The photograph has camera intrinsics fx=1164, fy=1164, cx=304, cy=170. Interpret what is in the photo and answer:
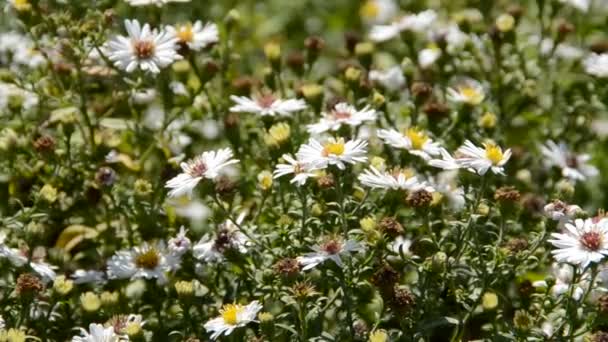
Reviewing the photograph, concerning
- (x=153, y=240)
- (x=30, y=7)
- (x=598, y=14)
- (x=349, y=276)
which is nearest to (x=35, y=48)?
(x=30, y=7)

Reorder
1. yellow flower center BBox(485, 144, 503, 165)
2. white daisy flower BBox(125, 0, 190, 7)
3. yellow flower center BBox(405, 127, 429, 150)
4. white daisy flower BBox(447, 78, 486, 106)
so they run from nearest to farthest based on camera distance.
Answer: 1. yellow flower center BBox(485, 144, 503, 165)
2. yellow flower center BBox(405, 127, 429, 150)
3. white daisy flower BBox(125, 0, 190, 7)
4. white daisy flower BBox(447, 78, 486, 106)

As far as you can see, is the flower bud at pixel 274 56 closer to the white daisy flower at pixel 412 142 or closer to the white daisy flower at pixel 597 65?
the white daisy flower at pixel 412 142

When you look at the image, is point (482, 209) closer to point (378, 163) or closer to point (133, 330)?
point (378, 163)

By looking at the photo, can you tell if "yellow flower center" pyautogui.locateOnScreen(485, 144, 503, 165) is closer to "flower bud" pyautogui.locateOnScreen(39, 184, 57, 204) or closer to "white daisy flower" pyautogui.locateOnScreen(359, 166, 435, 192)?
"white daisy flower" pyautogui.locateOnScreen(359, 166, 435, 192)

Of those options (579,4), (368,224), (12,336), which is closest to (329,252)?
(368,224)

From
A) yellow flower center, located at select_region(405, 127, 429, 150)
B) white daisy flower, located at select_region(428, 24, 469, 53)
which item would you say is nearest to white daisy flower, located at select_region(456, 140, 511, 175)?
yellow flower center, located at select_region(405, 127, 429, 150)

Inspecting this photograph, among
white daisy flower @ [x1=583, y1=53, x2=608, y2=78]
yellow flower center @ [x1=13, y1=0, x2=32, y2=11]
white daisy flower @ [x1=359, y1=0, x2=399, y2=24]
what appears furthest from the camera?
white daisy flower @ [x1=359, y1=0, x2=399, y2=24]
